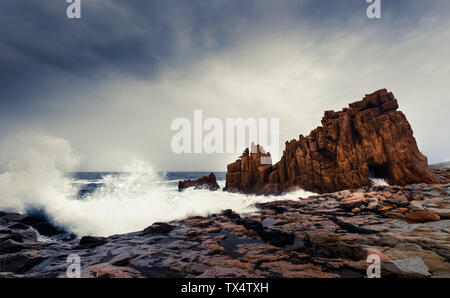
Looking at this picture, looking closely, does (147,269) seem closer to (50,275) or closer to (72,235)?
(50,275)

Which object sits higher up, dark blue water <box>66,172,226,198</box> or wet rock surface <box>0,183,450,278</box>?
wet rock surface <box>0,183,450,278</box>

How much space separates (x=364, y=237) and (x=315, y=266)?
3.96 meters

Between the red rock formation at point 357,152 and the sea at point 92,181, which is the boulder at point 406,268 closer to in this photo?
the sea at point 92,181

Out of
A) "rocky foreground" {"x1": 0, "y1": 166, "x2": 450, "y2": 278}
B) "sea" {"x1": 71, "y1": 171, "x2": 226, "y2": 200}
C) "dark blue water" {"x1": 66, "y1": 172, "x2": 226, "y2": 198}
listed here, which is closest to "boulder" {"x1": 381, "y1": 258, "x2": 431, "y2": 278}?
"rocky foreground" {"x1": 0, "y1": 166, "x2": 450, "y2": 278}

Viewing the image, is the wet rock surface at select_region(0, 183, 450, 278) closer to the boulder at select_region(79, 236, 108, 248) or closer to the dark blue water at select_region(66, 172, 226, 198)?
→ the boulder at select_region(79, 236, 108, 248)

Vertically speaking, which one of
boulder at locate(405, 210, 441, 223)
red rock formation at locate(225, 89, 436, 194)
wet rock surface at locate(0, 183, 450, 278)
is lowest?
wet rock surface at locate(0, 183, 450, 278)

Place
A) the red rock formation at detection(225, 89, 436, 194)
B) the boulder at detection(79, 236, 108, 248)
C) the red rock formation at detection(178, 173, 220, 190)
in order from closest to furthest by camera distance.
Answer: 1. the boulder at detection(79, 236, 108, 248)
2. the red rock formation at detection(225, 89, 436, 194)
3. the red rock formation at detection(178, 173, 220, 190)

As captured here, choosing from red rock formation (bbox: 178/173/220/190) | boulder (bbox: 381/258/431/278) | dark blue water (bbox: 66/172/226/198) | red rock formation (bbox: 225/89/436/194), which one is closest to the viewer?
boulder (bbox: 381/258/431/278)

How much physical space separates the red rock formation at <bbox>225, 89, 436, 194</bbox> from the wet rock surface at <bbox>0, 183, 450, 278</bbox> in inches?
643

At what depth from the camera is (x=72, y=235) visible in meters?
10.3

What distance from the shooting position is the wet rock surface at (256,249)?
4711 millimetres

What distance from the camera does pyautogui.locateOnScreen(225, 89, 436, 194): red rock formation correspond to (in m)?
23.3

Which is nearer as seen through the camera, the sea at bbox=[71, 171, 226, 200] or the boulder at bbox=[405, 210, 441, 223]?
the boulder at bbox=[405, 210, 441, 223]
